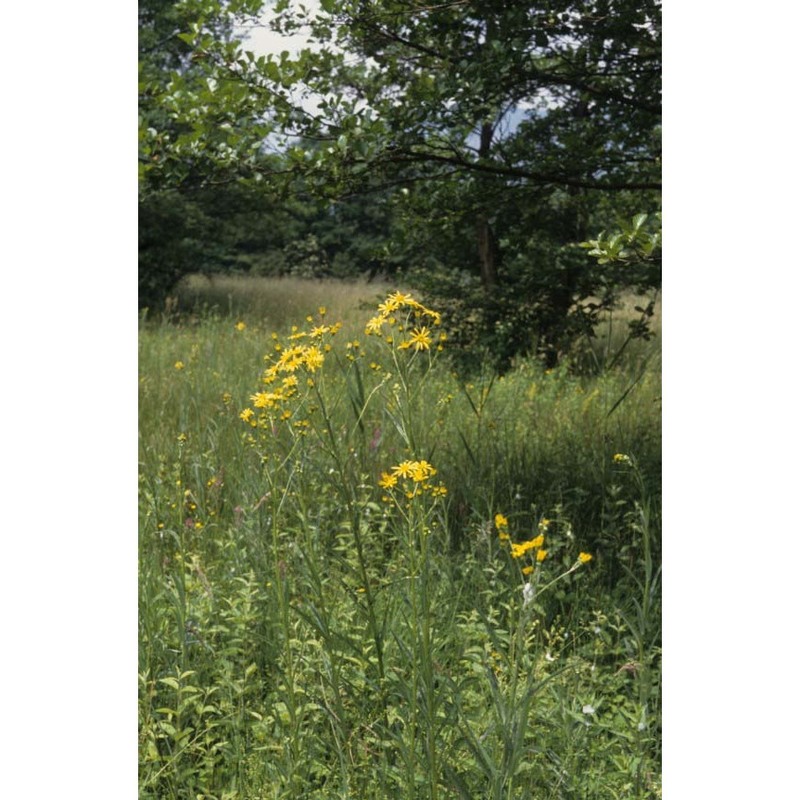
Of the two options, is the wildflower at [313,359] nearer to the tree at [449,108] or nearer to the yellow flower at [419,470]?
the yellow flower at [419,470]

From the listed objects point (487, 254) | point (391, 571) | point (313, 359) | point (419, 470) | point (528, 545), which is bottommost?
point (391, 571)

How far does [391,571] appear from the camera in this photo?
231 centimetres

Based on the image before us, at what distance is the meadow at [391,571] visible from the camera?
1.53 meters

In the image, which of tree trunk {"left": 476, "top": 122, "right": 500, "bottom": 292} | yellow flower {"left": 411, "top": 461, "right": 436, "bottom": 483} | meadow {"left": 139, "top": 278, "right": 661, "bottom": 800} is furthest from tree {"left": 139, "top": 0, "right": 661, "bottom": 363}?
yellow flower {"left": 411, "top": 461, "right": 436, "bottom": 483}

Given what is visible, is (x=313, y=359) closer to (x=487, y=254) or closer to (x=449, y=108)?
(x=449, y=108)

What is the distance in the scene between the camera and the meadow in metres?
1.53

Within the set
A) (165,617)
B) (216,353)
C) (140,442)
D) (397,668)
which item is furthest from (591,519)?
(216,353)

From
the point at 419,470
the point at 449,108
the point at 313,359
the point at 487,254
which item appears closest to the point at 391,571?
the point at 313,359

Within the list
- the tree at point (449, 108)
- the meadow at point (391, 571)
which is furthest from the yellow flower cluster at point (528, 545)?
the tree at point (449, 108)

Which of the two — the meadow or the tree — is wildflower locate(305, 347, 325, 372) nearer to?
the meadow

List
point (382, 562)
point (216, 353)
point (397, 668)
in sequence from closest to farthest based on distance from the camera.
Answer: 1. point (397, 668)
2. point (382, 562)
3. point (216, 353)
